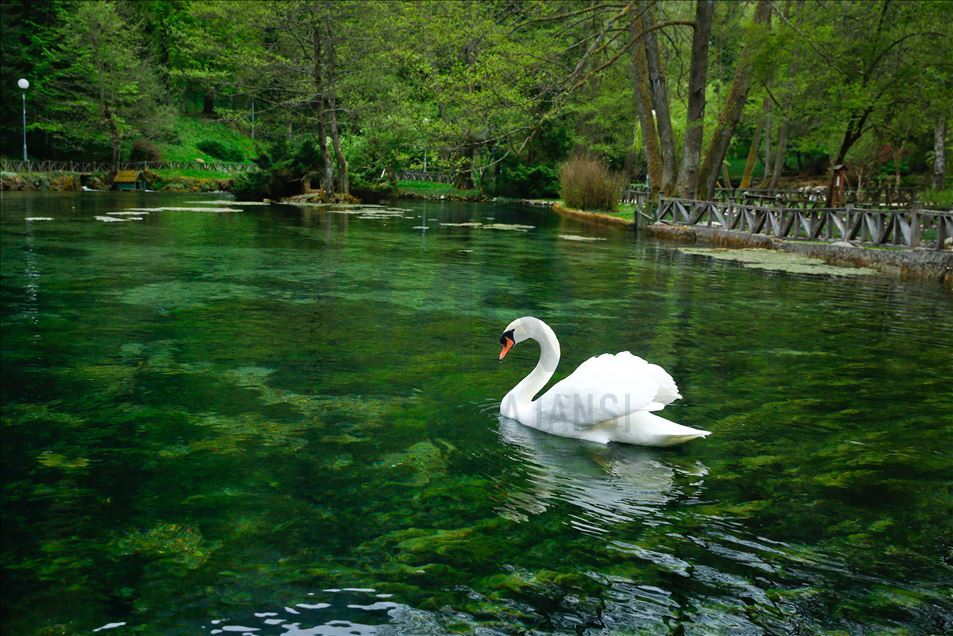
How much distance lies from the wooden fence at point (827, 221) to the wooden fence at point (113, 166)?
29.3 meters

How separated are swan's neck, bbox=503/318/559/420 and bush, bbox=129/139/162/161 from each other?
58040 mm

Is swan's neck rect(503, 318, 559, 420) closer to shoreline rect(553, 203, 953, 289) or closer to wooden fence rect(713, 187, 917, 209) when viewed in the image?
shoreline rect(553, 203, 953, 289)

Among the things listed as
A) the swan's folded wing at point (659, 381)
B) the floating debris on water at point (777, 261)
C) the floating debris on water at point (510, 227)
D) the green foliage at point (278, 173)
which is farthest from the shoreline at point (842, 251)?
the green foliage at point (278, 173)

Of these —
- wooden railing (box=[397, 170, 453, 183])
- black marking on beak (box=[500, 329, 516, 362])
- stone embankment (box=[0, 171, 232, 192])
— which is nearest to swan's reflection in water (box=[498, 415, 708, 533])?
black marking on beak (box=[500, 329, 516, 362])

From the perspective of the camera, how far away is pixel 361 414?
639 cm

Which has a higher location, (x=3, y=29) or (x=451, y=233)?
(x=3, y=29)

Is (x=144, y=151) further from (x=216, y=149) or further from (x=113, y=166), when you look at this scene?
(x=216, y=149)

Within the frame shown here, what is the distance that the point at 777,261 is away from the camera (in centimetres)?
1852

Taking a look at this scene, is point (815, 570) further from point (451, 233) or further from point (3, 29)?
point (3, 29)

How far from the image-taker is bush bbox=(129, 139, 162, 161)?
57.8 metres

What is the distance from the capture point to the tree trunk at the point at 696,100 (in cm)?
2484

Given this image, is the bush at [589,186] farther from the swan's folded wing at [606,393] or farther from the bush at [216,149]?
the bush at [216,149]

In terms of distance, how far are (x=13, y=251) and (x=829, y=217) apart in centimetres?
1841

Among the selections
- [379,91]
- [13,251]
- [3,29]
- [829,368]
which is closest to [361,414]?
[829,368]
